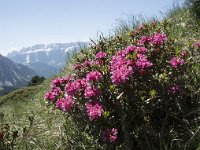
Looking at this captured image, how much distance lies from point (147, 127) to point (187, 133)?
57 cm

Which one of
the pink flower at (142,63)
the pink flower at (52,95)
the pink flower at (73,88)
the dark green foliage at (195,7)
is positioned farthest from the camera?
the dark green foliage at (195,7)

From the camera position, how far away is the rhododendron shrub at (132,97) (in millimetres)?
5066

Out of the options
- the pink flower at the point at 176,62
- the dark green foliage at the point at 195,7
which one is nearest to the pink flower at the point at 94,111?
the pink flower at the point at 176,62

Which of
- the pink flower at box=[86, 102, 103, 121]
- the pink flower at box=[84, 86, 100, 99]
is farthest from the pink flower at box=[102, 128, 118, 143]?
the pink flower at box=[84, 86, 100, 99]

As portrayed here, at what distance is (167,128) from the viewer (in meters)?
5.65

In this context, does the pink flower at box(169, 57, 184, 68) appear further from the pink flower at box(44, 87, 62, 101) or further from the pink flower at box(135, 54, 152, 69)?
the pink flower at box(44, 87, 62, 101)

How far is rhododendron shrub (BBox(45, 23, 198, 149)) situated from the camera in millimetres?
5066

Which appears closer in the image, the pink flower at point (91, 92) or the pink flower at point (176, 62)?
the pink flower at point (91, 92)

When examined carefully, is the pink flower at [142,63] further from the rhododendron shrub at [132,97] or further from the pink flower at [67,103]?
the pink flower at [67,103]

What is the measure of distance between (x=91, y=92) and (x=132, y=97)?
604 mm

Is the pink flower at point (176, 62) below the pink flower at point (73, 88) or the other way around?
the other way around

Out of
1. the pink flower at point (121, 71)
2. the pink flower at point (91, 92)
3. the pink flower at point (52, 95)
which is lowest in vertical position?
the pink flower at point (52, 95)

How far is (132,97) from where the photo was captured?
5.25m

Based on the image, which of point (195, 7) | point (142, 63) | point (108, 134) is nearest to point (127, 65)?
point (142, 63)
